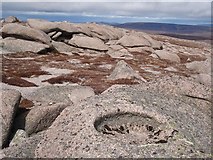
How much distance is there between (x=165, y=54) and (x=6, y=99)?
199ft

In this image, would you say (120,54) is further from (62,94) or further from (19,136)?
(19,136)

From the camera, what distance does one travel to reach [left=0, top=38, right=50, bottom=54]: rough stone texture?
6084 cm

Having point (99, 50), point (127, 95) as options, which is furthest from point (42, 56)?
point (127, 95)

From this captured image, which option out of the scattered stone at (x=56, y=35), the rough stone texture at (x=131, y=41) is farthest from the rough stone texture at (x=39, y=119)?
the rough stone texture at (x=131, y=41)

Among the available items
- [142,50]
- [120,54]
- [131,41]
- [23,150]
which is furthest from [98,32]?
[23,150]

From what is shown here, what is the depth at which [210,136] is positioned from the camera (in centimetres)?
1345

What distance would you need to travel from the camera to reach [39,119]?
709 inches

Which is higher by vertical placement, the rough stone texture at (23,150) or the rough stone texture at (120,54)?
the rough stone texture at (23,150)

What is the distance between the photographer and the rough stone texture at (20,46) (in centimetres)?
6084

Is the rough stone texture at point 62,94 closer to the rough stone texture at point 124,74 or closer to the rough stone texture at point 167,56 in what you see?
the rough stone texture at point 124,74

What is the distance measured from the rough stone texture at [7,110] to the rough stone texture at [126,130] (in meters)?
4.36

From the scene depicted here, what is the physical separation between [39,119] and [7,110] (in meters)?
1.73

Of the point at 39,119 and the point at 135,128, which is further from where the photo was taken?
the point at 39,119

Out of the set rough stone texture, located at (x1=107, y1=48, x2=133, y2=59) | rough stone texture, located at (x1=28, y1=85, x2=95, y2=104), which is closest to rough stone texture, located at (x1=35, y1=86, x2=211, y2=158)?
rough stone texture, located at (x1=28, y1=85, x2=95, y2=104)
